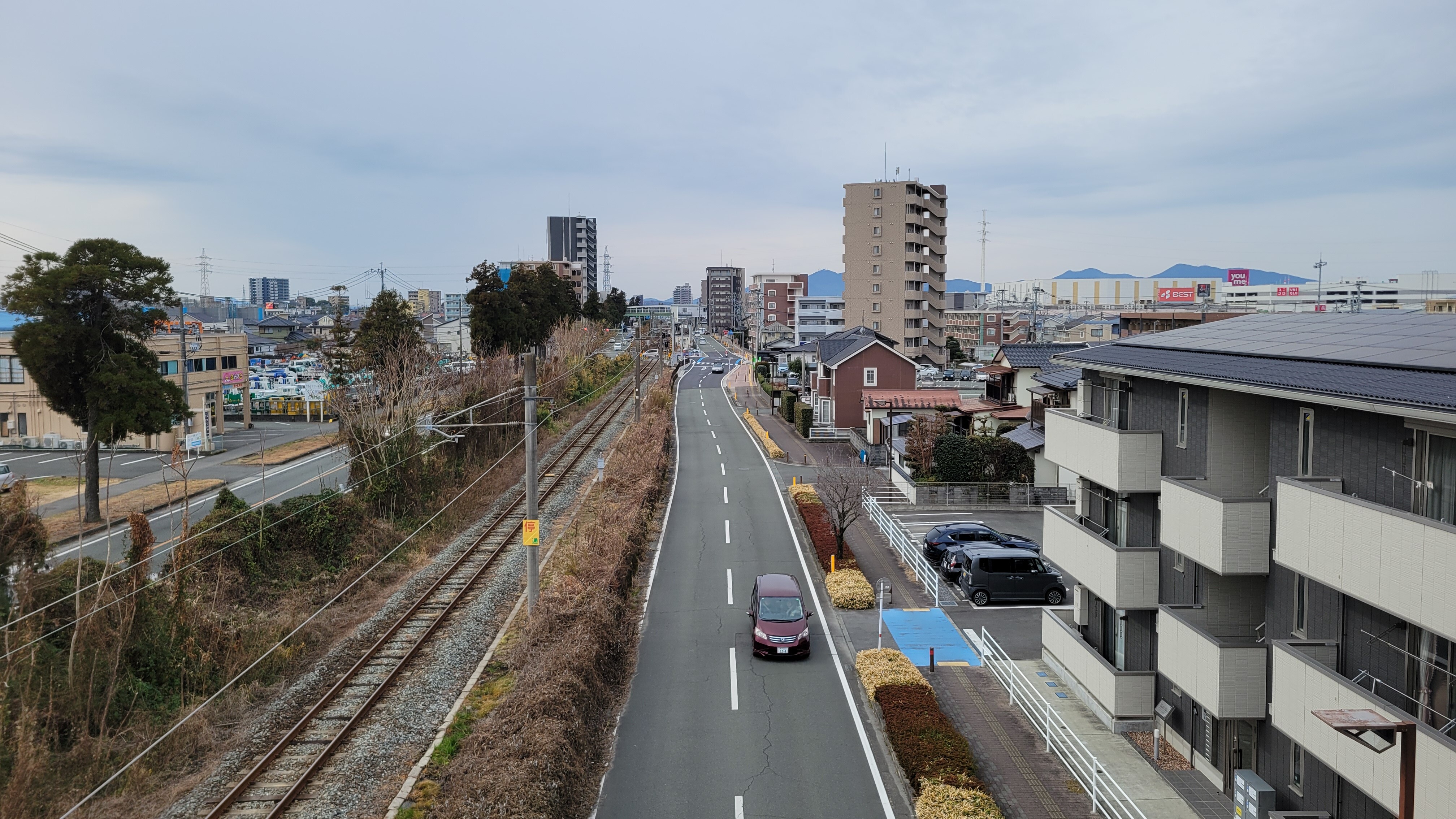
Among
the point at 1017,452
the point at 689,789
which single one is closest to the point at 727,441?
the point at 1017,452

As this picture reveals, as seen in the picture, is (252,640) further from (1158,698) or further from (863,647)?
(1158,698)

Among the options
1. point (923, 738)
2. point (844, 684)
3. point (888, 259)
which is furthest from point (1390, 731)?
point (888, 259)

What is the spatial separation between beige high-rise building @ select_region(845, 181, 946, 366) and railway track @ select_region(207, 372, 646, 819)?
54421mm

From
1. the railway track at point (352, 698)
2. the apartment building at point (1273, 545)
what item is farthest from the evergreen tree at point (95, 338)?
the apartment building at point (1273, 545)

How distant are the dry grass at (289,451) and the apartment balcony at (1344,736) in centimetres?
3478

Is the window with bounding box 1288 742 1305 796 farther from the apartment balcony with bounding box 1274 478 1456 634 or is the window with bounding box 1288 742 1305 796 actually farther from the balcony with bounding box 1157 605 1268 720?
the apartment balcony with bounding box 1274 478 1456 634

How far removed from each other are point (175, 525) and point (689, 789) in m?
21.1

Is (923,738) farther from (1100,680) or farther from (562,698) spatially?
(562,698)

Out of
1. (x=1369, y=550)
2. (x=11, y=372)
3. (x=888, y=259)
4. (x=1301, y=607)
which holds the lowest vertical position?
(x=1301, y=607)

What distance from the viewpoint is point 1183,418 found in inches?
523

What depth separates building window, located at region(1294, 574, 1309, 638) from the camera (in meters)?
10.6

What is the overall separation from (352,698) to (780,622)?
→ 818cm

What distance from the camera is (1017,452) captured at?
33.9 m

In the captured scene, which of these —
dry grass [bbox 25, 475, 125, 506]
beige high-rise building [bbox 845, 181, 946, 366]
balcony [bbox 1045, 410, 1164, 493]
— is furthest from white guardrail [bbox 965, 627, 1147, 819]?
beige high-rise building [bbox 845, 181, 946, 366]
